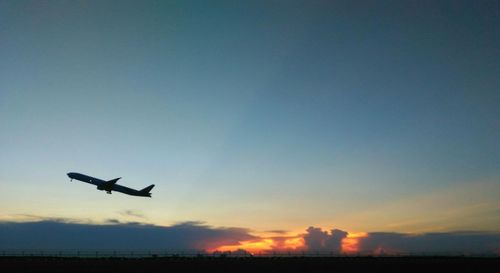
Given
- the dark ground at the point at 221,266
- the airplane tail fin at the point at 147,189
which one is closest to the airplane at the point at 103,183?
the airplane tail fin at the point at 147,189

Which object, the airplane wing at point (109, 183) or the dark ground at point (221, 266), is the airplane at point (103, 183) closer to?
the airplane wing at point (109, 183)

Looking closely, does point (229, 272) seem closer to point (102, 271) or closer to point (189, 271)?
point (189, 271)

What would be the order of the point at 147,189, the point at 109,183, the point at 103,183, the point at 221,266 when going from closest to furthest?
the point at 221,266, the point at 109,183, the point at 103,183, the point at 147,189

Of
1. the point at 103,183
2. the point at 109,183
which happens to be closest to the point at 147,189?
the point at 109,183

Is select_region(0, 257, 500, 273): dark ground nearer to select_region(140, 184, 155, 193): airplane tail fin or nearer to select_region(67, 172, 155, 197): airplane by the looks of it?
select_region(67, 172, 155, 197): airplane

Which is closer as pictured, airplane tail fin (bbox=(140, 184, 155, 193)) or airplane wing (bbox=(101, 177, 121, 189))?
airplane wing (bbox=(101, 177, 121, 189))

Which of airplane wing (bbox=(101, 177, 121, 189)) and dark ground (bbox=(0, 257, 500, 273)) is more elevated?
airplane wing (bbox=(101, 177, 121, 189))

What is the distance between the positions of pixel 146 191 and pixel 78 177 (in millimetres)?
18573

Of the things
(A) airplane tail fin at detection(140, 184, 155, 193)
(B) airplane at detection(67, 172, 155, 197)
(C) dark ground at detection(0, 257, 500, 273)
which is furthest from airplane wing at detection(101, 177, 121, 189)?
(C) dark ground at detection(0, 257, 500, 273)

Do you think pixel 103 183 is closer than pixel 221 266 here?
No

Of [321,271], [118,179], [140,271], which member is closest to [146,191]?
[118,179]

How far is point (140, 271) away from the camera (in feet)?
222

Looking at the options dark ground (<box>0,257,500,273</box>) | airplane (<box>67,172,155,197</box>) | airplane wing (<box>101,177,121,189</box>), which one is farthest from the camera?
airplane (<box>67,172,155,197</box>)

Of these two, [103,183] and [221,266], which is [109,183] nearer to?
[103,183]
